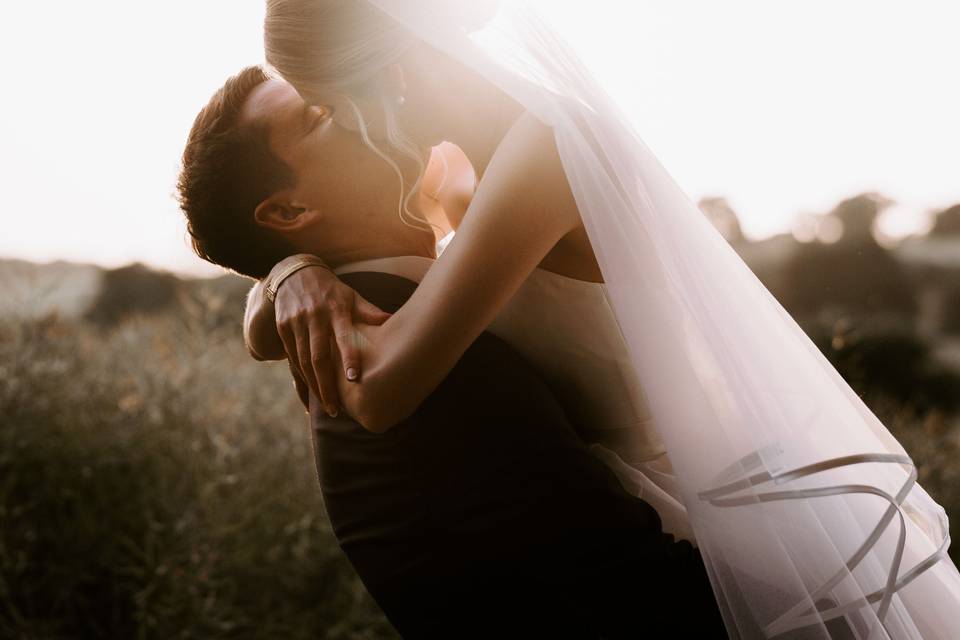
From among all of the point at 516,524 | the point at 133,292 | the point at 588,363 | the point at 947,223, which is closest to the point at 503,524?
the point at 516,524

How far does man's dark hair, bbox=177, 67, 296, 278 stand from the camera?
5.06ft

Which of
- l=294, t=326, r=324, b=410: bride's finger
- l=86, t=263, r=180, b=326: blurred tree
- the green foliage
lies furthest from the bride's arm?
l=86, t=263, r=180, b=326: blurred tree

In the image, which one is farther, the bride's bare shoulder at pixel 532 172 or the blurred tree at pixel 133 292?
the blurred tree at pixel 133 292

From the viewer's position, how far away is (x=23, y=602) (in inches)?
147

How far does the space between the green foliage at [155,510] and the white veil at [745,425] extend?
2850 millimetres

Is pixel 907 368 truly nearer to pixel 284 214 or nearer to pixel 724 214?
pixel 724 214

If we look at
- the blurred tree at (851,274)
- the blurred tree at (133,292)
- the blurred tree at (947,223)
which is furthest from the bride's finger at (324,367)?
the blurred tree at (947,223)

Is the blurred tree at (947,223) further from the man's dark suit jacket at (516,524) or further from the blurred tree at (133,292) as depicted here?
the man's dark suit jacket at (516,524)

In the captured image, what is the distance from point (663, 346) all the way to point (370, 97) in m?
0.61

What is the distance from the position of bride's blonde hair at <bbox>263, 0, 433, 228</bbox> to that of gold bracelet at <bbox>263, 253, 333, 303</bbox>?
258 millimetres

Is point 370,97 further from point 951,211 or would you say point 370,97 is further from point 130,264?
point 951,211

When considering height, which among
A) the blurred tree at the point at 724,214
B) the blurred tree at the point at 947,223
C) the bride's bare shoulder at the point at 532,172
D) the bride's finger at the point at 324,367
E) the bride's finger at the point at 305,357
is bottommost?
the blurred tree at the point at 724,214

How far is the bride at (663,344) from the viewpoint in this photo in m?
1.15

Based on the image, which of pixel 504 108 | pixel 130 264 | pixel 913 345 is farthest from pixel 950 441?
pixel 130 264
